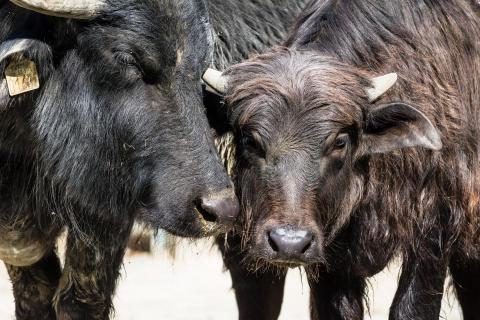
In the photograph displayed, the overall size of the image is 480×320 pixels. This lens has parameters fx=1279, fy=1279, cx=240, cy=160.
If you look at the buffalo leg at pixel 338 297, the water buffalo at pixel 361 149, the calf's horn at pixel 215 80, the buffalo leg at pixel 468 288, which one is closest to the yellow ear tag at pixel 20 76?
the calf's horn at pixel 215 80

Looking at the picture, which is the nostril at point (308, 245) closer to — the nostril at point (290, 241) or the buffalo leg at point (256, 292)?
the nostril at point (290, 241)

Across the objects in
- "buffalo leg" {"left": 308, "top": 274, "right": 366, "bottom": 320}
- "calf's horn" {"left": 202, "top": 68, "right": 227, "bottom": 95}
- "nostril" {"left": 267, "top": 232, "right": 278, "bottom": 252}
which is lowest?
"buffalo leg" {"left": 308, "top": 274, "right": 366, "bottom": 320}

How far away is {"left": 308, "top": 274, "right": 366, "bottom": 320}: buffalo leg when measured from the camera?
8.11 metres

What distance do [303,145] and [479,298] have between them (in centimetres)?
266

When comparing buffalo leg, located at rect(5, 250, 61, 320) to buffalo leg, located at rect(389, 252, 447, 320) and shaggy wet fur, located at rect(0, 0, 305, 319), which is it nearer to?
shaggy wet fur, located at rect(0, 0, 305, 319)

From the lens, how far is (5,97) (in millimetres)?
7277

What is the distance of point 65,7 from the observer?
6.96 meters

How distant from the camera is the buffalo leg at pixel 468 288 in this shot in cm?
913

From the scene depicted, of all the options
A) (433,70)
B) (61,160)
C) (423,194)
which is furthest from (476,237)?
(61,160)

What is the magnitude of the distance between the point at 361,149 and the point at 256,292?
1.84 meters

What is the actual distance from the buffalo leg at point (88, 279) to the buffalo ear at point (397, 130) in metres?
1.61

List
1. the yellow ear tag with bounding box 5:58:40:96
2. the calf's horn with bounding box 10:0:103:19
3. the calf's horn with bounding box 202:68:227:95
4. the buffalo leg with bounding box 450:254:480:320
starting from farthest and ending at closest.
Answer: the buffalo leg with bounding box 450:254:480:320, the calf's horn with bounding box 202:68:227:95, the yellow ear tag with bounding box 5:58:40:96, the calf's horn with bounding box 10:0:103:19

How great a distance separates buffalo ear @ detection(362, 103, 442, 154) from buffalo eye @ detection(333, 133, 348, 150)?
0.19m

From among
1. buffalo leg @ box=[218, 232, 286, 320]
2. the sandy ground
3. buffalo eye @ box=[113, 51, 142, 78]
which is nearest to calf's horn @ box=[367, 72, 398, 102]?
buffalo eye @ box=[113, 51, 142, 78]
